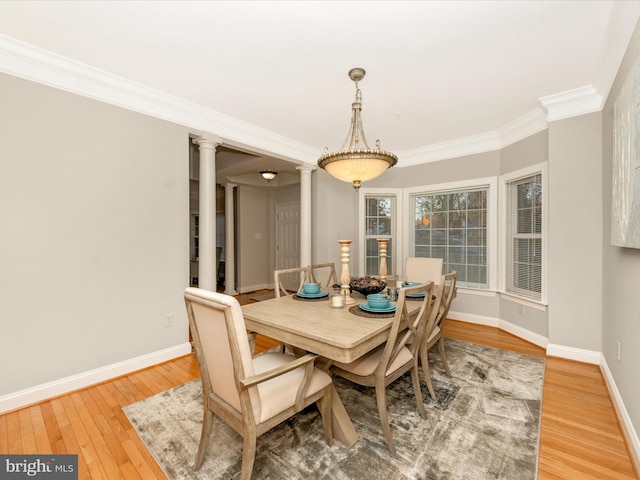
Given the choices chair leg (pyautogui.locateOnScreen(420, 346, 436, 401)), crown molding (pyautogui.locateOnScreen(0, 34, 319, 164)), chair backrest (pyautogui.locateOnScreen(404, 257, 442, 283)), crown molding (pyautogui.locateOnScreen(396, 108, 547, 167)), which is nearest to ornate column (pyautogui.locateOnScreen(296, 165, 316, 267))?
crown molding (pyautogui.locateOnScreen(0, 34, 319, 164))

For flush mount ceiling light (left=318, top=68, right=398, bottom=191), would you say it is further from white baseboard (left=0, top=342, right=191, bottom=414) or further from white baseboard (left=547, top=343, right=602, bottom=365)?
white baseboard (left=547, top=343, right=602, bottom=365)

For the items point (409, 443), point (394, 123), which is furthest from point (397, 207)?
point (409, 443)

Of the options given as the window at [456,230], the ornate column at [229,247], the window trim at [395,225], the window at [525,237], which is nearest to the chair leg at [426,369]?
the window at [525,237]

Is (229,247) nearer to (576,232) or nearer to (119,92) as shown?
(119,92)

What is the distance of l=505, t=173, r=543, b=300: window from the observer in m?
3.36

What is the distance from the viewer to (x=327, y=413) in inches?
65.7

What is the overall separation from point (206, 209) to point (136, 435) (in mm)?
2081

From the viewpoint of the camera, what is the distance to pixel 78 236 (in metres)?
2.36

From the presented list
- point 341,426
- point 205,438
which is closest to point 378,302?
point 341,426

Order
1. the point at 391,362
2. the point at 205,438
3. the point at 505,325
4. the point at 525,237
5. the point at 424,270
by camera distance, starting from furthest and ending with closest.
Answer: the point at 505,325, the point at 525,237, the point at 424,270, the point at 391,362, the point at 205,438

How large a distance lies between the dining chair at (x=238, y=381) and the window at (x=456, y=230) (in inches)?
132

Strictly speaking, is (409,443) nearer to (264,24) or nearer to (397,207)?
(264,24)

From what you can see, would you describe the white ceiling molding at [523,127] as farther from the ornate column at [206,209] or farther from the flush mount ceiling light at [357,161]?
the ornate column at [206,209]

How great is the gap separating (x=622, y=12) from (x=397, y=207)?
3.20m
